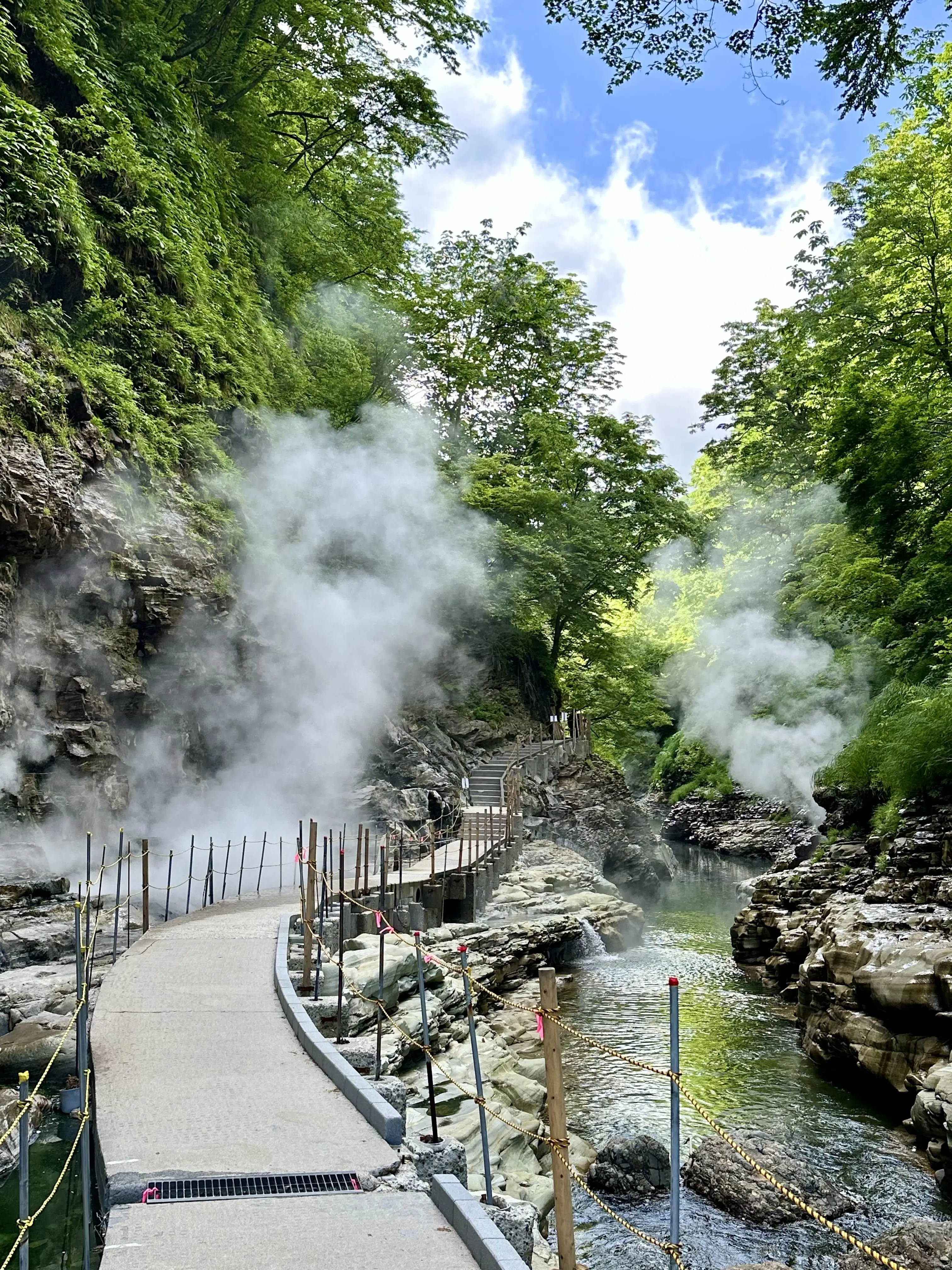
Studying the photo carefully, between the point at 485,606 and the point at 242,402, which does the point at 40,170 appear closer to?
the point at 242,402

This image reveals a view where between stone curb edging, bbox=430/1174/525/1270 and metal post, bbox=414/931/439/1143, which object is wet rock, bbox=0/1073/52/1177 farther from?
stone curb edging, bbox=430/1174/525/1270

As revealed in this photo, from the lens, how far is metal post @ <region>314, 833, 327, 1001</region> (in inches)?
386

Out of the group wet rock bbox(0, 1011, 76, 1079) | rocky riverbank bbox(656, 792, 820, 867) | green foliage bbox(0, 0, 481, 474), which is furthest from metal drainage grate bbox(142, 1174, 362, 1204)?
rocky riverbank bbox(656, 792, 820, 867)

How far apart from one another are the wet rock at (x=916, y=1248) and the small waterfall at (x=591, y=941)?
12838mm

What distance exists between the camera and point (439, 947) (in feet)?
52.5

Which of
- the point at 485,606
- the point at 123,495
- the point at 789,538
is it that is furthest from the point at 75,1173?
the point at 789,538

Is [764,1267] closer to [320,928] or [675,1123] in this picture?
[675,1123]

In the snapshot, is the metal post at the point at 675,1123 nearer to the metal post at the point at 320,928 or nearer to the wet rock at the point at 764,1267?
the wet rock at the point at 764,1267

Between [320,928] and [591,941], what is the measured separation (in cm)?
1089

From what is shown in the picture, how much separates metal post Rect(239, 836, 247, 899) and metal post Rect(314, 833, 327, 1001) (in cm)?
229

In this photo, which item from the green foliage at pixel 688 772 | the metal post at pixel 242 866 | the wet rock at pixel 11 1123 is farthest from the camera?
the green foliage at pixel 688 772

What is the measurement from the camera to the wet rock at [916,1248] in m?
7.57

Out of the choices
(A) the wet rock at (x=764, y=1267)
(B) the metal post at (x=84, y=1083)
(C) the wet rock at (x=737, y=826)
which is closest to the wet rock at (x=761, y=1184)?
(A) the wet rock at (x=764, y=1267)

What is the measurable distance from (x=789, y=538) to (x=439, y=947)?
23.6 m
